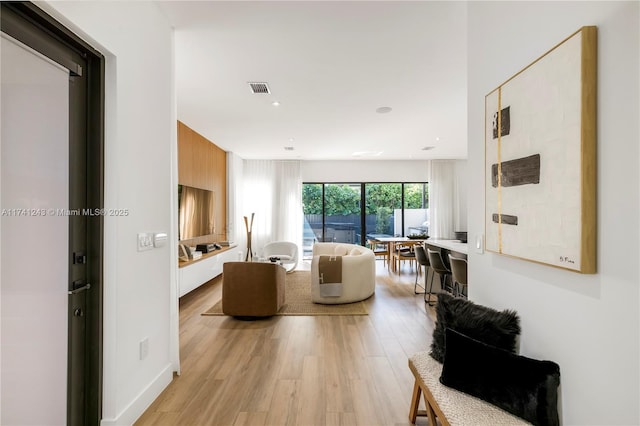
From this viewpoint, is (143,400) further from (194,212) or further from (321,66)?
(194,212)

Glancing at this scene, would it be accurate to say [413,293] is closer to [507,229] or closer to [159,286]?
[507,229]

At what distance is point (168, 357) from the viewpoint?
90.8 inches

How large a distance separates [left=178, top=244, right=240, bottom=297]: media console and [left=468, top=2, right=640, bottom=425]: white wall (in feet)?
13.0

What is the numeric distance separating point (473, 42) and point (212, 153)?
523cm

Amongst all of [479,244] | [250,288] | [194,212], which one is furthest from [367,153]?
[479,244]

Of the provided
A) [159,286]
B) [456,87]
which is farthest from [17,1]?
[456,87]

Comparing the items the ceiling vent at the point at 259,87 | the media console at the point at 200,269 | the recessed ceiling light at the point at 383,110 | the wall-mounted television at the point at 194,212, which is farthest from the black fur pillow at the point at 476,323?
the wall-mounted television at the point at 194,212

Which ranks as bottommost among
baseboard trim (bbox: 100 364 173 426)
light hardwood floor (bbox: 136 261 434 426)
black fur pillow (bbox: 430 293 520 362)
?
light hardwood floor (bbox: 136 261 434 426)

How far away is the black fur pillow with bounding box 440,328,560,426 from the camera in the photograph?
121 cm

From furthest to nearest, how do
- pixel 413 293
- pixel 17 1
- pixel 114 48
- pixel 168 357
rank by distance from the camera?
pixel 413 293
pixel 168 357
pixel 114 48
pixel 17 1

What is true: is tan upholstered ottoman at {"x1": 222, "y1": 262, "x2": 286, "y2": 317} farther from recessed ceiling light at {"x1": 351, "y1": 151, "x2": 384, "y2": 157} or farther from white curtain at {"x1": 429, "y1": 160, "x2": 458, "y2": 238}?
white curtain at {"x1": 429, "y1": 160, "x2": 458, "y2": 238}

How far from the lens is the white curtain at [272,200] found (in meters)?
7.71

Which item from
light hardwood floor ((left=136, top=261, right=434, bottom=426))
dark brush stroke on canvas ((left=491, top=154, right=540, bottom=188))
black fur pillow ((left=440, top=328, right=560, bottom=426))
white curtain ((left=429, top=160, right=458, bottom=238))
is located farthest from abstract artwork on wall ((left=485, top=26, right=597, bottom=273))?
white curtain ((left=429, top=160, right=458, bottom=238))

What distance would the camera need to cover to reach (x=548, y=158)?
49.4 inches
